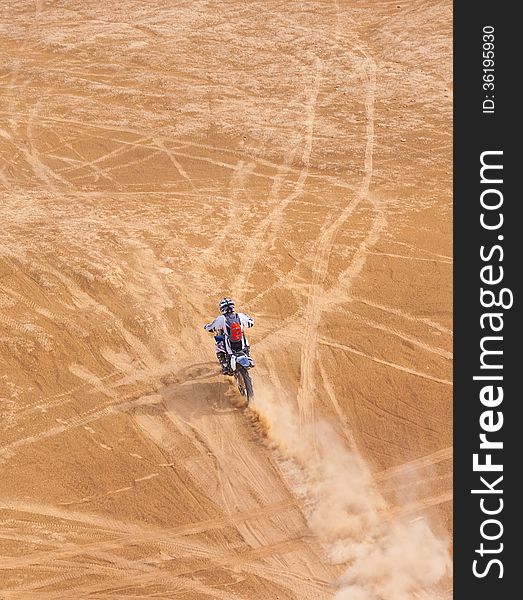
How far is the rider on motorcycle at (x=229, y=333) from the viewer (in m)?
11.7

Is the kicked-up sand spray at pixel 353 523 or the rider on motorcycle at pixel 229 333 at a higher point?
the rider on motorcycle at pixel 229 333

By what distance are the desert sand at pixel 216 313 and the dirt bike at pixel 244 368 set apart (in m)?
0.33

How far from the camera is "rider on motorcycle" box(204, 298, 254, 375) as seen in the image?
11719mm

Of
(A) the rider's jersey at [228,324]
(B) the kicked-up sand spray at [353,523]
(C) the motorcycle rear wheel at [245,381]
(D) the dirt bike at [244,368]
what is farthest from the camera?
(A) the rider's jersey at [228,324]

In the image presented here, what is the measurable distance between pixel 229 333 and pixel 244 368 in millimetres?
570

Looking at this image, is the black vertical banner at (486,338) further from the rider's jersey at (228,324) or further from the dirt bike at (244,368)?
the rider's jersey at (228,324)

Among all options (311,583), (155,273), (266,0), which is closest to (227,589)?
(311,583)

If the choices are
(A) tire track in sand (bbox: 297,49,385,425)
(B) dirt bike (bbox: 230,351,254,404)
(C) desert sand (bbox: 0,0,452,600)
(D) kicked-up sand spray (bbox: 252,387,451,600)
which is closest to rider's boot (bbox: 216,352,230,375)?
(B) dirt bike (bbox: 230,351,254,404)

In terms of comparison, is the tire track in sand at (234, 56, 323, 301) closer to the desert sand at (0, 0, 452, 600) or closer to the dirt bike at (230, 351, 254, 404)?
the desert sand at (0, 0, 452, 600)

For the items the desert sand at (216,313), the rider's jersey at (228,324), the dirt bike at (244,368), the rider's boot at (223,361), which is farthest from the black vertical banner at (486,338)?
the rider's boot at (223,361)

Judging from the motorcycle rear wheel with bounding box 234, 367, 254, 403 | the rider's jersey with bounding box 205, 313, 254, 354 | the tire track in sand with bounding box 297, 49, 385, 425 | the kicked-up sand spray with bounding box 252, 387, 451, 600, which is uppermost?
the tire track in sand with bounding box 297, 49, 385, 425

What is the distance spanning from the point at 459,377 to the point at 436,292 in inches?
159

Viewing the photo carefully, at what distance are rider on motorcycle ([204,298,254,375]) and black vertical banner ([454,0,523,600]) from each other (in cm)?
310

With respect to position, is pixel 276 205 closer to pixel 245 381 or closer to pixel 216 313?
pixel 216 313
